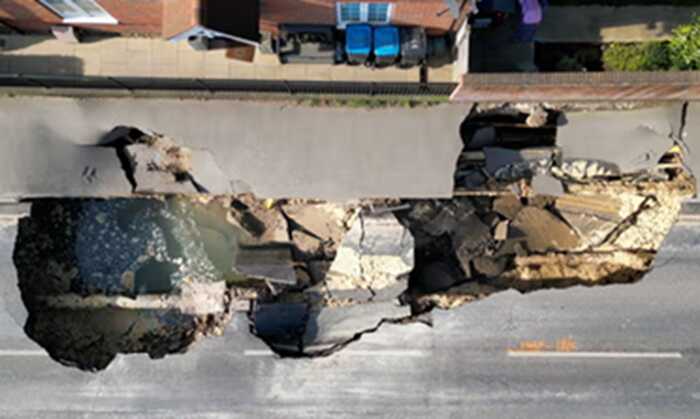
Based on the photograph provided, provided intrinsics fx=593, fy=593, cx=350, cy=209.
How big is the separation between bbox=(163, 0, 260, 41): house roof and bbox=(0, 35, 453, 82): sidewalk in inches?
81.0

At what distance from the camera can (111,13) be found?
12.3 metres

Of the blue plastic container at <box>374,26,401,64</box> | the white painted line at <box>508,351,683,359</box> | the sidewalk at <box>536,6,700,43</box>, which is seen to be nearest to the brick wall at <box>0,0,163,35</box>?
the blue plastic container at <box>374,26,401,64</box>

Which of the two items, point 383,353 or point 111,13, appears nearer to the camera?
point 111,13

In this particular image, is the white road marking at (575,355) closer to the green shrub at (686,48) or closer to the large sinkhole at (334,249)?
the large sinkhole at (334,249)

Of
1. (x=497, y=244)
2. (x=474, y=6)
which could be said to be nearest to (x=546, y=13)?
(x=474, y=6)

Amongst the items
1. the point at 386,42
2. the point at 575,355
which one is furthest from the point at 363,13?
the point at 575,355

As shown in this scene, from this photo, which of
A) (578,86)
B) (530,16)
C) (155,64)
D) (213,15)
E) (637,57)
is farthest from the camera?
(155,64)

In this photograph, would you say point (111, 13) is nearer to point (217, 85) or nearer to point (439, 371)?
point (217, 85)

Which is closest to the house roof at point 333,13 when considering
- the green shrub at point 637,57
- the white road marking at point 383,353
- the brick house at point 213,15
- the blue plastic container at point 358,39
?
the brick house at point 213,15

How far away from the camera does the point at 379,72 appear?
13.5 m

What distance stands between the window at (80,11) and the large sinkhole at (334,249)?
110 inches

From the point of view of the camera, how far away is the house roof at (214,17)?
34.7 ft

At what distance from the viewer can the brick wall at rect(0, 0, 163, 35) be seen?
11758mm

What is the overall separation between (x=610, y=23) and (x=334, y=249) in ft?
27.2
